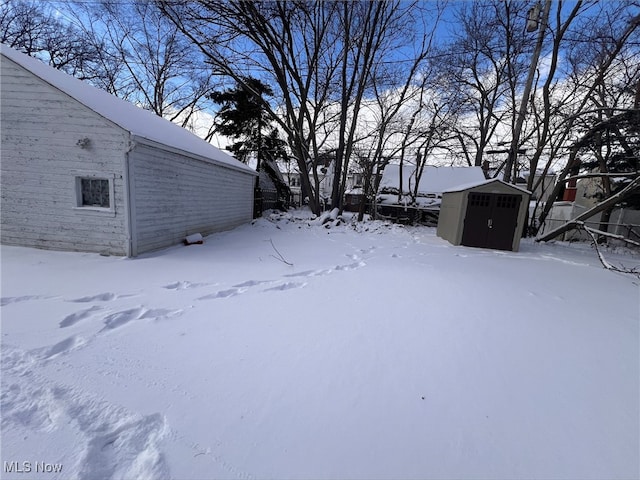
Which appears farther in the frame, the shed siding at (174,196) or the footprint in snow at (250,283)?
the shed siding at (174,196)

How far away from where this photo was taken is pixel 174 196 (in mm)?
6137

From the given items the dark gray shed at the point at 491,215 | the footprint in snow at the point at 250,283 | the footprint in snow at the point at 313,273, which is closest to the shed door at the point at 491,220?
the dark gray shed at the point at 491,215

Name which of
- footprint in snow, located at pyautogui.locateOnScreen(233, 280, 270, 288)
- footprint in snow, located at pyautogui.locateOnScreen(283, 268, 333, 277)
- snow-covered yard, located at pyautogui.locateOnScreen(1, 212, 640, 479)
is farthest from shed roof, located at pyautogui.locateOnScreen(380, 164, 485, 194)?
footprint in snow, located at pyautogui.locateOnScreen(233, 280, 270, 288)

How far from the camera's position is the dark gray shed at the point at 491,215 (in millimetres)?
7547

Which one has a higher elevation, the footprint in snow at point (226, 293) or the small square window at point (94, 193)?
the small square window at point (94, 193)

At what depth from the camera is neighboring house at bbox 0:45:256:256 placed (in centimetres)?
479

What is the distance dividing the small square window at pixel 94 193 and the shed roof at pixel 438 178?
53.9ft

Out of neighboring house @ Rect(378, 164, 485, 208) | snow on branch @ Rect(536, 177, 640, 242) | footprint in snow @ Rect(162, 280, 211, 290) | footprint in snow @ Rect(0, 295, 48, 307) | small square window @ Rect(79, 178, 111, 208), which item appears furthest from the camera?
neighboring house @ Rect(378, 164, 485, 208)

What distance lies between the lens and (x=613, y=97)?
920 centimetres

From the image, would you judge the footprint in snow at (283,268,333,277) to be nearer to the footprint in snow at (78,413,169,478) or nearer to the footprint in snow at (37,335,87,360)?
the footprint in snow at (37,335,87,360)

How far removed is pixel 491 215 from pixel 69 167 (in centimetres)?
1018

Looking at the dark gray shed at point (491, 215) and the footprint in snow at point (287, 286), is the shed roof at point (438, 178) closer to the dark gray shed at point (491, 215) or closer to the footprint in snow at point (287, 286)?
the dark gray shed at point (491, 215)

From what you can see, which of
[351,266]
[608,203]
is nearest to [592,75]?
[608,203]

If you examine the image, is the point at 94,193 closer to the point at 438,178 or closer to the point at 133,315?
the point at 133,315
